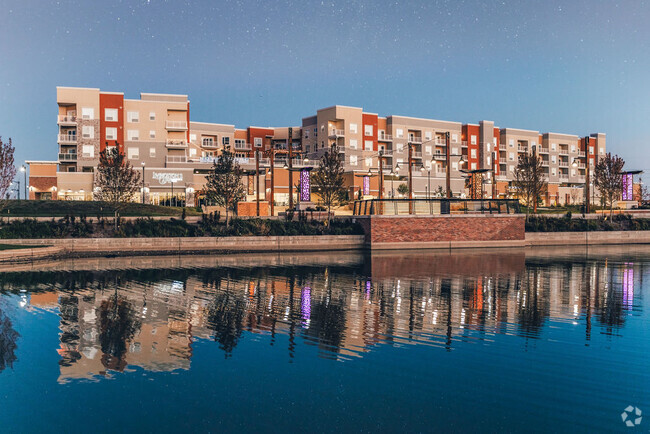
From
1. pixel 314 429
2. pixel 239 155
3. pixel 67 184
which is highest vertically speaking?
pixel 239 155

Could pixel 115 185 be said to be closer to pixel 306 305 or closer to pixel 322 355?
pixel 306 305

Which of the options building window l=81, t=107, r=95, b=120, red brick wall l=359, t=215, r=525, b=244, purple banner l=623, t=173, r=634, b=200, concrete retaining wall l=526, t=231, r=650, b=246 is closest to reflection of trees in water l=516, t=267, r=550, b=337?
red brick wall l=359, t=215, r=525, b=244

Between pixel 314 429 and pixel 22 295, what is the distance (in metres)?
13.8

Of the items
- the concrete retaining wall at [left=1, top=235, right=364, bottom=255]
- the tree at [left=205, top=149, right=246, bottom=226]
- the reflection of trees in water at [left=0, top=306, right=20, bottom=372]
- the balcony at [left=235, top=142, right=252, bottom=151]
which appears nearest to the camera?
the reflection of trees in water at [left=0, top=306, right=20, bottom=372]

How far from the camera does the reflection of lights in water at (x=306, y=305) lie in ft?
42.4

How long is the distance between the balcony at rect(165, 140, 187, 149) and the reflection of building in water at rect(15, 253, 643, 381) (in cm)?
4793

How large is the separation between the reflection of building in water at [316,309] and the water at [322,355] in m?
0.07

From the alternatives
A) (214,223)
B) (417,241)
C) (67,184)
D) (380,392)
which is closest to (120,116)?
(67,184)

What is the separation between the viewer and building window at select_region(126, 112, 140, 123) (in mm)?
66156

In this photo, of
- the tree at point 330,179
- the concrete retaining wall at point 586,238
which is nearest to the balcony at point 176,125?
the tree at point 330,179

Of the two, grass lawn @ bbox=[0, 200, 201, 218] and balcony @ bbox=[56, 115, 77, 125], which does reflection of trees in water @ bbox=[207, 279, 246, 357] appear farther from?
balcony @ bbox=[56, 115, 77, 125]

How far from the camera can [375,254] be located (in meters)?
33.1

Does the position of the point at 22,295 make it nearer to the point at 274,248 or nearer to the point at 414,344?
the point at 414,344

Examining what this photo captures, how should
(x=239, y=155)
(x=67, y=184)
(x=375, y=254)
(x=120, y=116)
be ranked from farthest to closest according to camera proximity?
(x=239, y=155) < (x=120, y=116) < (x=67, y=184) < (x=375, y=254)
